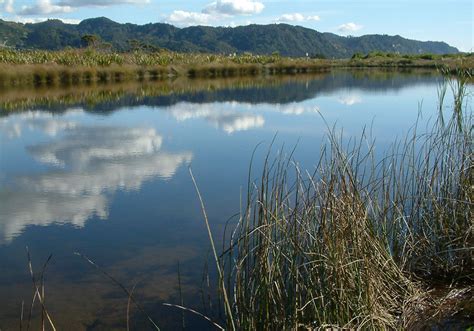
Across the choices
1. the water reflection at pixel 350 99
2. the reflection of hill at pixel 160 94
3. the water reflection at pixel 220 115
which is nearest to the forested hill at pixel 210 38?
the reflection of hill at pixel 160 94

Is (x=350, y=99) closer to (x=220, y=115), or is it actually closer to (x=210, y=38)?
(x=220, y=115)

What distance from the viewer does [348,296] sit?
229 centimetres

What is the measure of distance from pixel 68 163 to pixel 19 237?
2699 mm

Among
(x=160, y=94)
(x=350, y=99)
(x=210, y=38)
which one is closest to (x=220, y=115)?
(x=160, y=94)

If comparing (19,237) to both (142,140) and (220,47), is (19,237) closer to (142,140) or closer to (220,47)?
(142,140)

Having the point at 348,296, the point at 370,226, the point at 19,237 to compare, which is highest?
the point at 370,226

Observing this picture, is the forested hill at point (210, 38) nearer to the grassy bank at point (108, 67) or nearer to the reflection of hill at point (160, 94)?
the grassy bank at point (108, 67)

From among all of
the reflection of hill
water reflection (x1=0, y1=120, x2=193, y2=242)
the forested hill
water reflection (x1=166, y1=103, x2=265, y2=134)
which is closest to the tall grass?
water reflection (x1=0, y1=120, x2=193, y2=242)

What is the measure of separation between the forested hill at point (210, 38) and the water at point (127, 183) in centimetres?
8236

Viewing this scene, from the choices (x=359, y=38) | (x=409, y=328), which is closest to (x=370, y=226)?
(x=409, y=328)

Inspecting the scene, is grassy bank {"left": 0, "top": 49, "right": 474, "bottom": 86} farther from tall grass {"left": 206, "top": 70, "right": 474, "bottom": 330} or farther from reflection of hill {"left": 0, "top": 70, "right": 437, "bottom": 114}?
tall grass {"left": 206, "top": 70, "right": 474, "bottom": 330}

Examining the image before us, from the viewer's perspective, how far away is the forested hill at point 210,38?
100750mm

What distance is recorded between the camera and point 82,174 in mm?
6219

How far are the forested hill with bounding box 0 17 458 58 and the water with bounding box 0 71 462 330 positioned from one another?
270 feet
